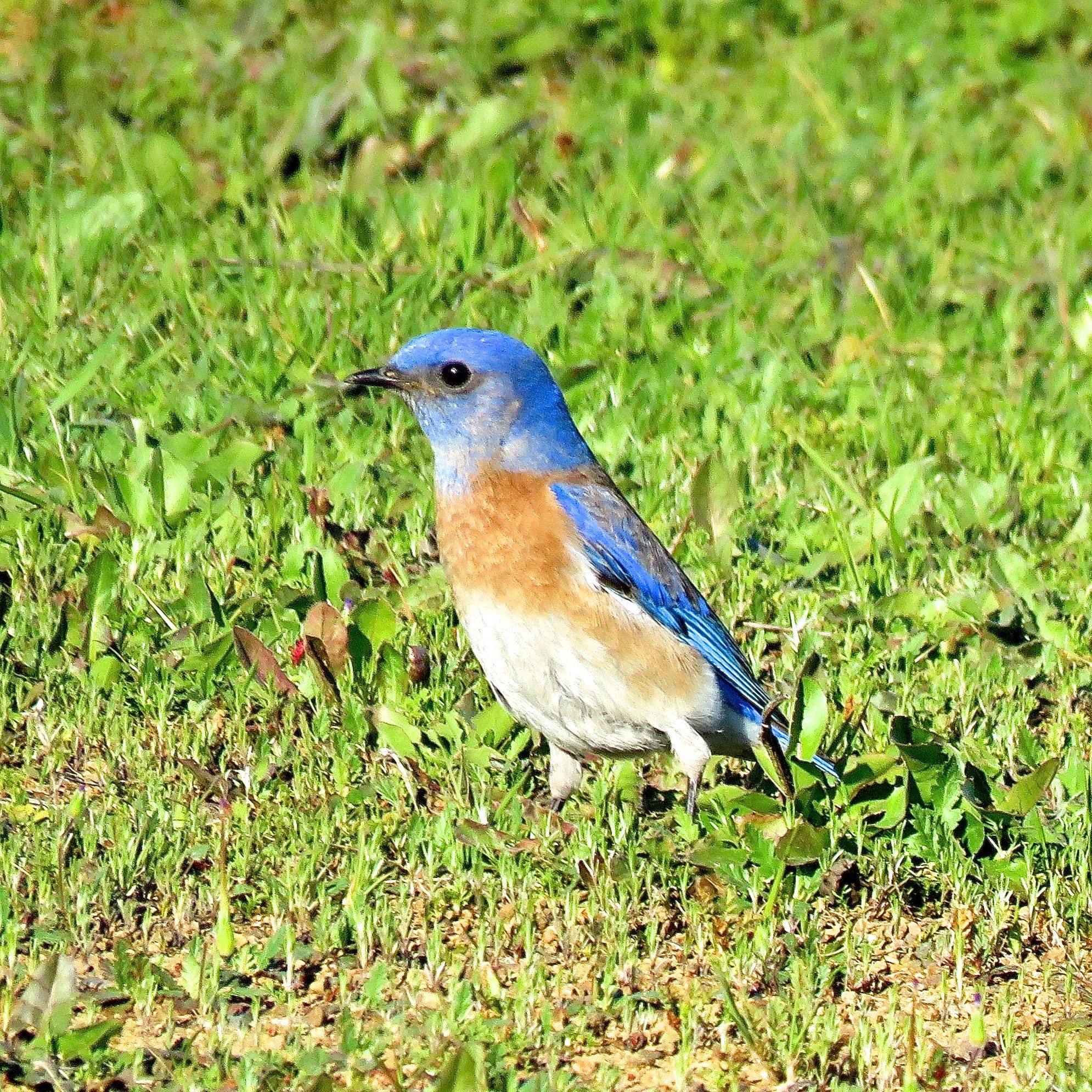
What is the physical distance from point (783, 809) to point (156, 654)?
176cm

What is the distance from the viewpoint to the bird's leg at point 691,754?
504 cm

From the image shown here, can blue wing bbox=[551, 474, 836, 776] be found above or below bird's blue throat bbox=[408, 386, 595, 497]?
below

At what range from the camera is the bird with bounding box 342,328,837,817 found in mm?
4922

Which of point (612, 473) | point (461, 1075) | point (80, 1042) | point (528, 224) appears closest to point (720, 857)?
point (461, 1075)

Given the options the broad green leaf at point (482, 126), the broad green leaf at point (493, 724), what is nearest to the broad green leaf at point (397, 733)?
the broad green leaf at point (493, 724)

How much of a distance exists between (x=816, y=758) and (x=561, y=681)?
0.65 m

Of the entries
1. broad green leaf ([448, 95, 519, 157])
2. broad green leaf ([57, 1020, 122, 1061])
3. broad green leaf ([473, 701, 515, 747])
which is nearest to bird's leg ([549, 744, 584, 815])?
broad green leaf ([473, 701, 515, 747])

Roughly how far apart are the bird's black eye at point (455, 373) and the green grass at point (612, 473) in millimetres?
661

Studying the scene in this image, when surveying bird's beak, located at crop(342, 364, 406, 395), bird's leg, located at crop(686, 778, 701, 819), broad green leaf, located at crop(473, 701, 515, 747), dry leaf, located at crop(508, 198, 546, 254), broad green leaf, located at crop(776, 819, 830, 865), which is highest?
bird's beak, located at crop(342, 364, 406, 395)

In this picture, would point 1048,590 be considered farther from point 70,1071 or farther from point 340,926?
point 70,1071

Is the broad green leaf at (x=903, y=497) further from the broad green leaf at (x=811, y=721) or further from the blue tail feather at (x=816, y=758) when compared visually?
the broad green leaf at (x=811, y=721)

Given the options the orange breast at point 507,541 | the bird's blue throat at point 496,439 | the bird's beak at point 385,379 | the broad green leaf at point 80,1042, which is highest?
the bird's beak at point 385,379

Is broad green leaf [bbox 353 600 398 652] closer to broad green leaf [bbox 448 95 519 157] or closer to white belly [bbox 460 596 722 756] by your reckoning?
white belly [bbox 460 596 722 756]

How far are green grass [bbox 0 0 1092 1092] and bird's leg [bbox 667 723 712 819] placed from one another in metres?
0.08
